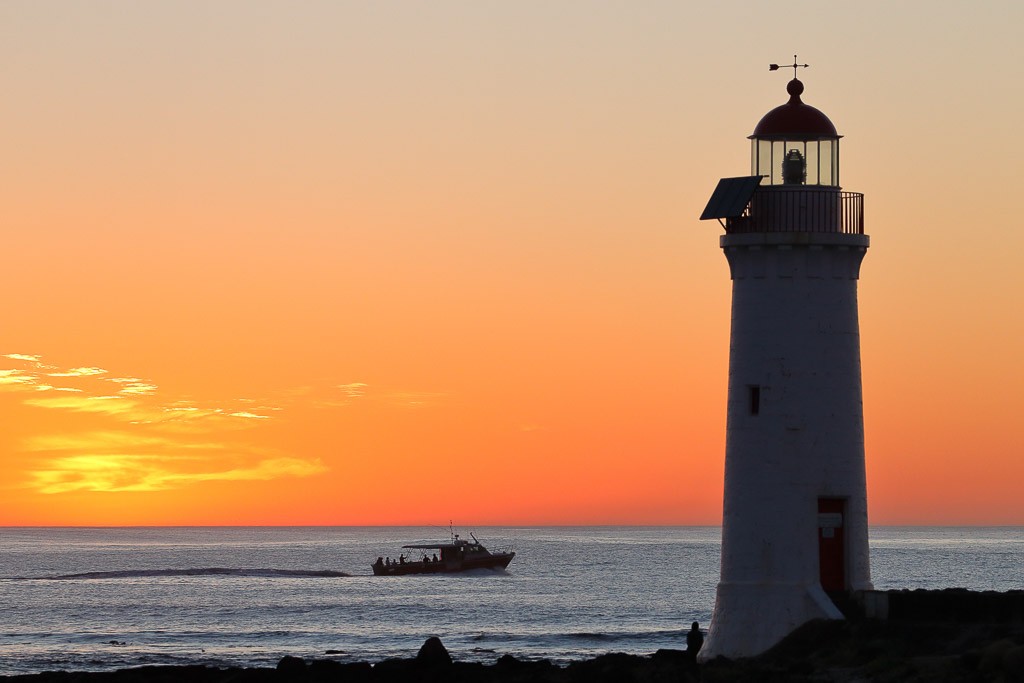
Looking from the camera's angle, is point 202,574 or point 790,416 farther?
point 202,574

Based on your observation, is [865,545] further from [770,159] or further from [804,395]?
[770,159]

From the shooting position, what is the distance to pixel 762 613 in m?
24.1

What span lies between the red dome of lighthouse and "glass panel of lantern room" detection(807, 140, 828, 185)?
0.44 feet

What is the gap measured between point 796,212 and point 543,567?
352ft

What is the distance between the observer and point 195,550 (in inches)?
7318

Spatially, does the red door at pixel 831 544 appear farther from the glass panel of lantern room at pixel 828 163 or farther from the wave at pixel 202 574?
the wave at pixel 202 574

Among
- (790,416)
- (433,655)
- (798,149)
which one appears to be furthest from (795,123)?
(433,655)

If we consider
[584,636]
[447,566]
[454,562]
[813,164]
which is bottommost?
[584,636]

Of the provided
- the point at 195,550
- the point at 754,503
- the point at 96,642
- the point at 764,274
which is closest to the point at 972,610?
the point at 754,503

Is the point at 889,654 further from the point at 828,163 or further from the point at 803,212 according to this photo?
the point at 828,163

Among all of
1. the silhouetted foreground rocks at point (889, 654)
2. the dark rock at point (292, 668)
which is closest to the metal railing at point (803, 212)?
the silhouetted foreground rocks at point (889, 654)

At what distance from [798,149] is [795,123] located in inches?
16.5

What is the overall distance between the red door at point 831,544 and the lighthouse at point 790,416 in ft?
0.05

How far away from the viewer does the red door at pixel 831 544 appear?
24312 millimetres
